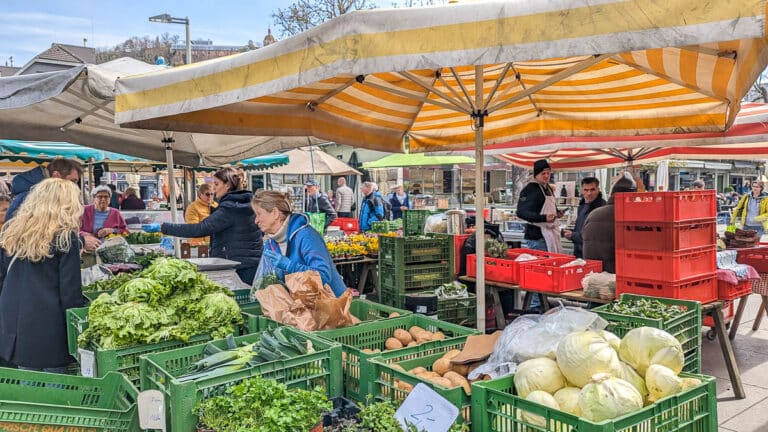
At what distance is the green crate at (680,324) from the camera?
3.47m

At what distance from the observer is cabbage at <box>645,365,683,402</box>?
206cm

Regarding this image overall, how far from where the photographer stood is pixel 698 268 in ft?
15.1

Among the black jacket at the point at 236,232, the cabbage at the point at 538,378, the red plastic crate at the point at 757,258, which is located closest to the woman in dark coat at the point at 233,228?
the black jacket at the point at 236,232

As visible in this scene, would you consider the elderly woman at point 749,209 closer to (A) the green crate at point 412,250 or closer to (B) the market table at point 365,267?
(B) the market table at point 365,267

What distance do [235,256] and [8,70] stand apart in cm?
4208

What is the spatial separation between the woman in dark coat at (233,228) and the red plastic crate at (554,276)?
2.70 m

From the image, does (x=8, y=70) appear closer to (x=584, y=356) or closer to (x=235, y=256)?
(x=235, y=256)

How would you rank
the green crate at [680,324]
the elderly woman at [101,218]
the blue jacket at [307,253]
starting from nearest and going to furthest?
1. the green crate at [680,324]
2. the blue jacket at [307,253]
3. the elderly woman at [101,218]

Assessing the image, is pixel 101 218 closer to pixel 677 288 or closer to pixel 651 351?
pixel 677 288

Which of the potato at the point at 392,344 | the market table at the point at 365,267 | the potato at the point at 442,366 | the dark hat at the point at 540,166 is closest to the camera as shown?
the potato at the point at 442,366

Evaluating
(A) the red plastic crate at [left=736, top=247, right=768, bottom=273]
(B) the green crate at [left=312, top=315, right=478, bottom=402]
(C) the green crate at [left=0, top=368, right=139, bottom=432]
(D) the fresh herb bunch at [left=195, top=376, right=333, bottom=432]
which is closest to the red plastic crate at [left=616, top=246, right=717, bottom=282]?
(A) the red plastic crate at [left=736, top=247, right=768, bottom=273]

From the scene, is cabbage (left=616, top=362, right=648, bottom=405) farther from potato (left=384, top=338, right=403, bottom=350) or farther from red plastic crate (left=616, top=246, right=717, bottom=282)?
red plastic crate (left=616, top=246, right=717, bottom=282)

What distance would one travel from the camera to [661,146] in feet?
25.3

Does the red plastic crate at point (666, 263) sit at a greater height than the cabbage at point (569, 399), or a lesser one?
greater
